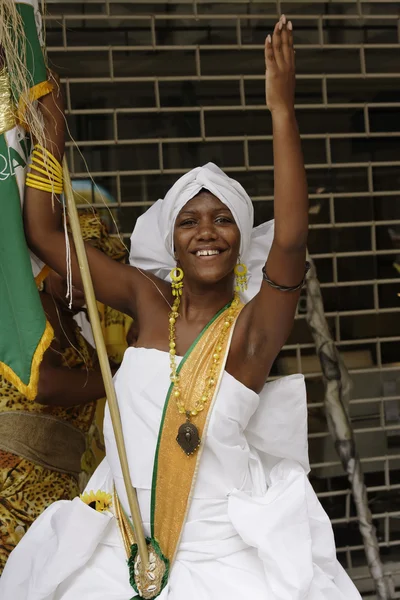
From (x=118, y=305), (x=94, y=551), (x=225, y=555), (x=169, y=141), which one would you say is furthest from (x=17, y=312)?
(x=169, y=141)

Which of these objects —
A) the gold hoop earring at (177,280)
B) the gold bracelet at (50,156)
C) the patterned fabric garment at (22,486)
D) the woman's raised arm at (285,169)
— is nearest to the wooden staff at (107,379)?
the gold bracelet at (50,156)

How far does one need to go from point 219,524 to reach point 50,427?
1031 mm

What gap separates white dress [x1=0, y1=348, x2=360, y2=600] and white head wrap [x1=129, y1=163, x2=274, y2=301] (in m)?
0.39

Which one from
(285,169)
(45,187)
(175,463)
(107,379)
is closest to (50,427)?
(107,379)

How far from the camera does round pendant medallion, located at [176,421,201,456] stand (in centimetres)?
289

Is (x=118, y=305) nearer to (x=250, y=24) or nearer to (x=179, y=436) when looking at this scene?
(x=179, y=436)

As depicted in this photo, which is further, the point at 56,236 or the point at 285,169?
the point at 56,236

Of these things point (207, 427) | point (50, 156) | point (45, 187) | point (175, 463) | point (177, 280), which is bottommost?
point (175, 463)

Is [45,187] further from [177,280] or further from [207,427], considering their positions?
[207,427]

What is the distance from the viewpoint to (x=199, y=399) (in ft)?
9.63

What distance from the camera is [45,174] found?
123 inches

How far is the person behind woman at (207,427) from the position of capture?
2840mm

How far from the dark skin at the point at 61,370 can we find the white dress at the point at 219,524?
52 centimetres

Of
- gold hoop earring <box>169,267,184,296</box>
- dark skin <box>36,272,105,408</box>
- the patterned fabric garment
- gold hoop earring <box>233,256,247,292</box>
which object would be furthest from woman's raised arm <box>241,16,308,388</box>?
the patterned fabric garment
